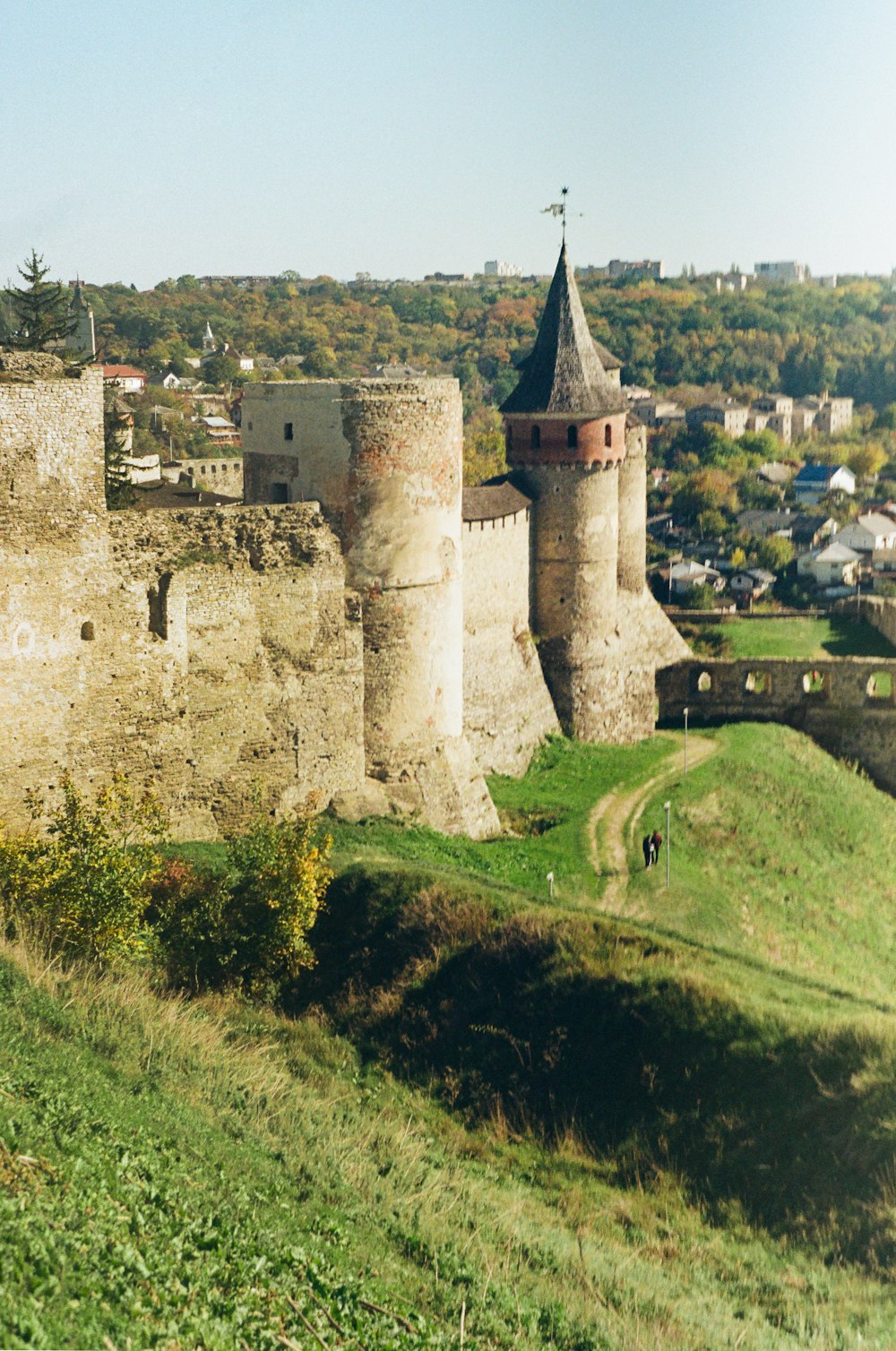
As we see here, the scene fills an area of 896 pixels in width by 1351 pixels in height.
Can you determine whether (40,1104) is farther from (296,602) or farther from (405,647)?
(405,647)

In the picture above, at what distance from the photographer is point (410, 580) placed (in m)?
21.2

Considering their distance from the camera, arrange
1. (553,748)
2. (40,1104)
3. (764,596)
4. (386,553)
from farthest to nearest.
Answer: (764,596) < (553,748) < (386,553) < (40,1104)

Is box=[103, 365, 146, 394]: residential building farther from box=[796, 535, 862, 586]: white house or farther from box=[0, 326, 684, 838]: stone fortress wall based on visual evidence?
box=[0, 326, 684, 838]: stone fortress wall

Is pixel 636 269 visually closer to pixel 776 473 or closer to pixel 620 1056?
pixel 776 473

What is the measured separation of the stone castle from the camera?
56.0 ft

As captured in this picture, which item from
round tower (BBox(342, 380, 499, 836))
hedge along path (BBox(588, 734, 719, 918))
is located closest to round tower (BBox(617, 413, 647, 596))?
hedge along path (BBox(588, 734, 719, 918))

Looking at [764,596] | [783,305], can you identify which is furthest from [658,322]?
[764,596]

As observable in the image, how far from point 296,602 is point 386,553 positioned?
61.6 inches

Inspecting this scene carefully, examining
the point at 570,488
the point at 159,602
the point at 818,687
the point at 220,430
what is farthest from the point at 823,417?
the point at 159,602

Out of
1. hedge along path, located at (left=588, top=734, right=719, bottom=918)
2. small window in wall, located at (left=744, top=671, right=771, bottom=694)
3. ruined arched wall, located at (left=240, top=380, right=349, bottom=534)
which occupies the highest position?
ruined arched wall, located at (left=240, top=380, right=349, bottom=534)

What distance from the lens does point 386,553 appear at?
2088cm

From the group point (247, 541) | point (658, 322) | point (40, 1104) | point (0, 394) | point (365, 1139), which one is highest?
point (658, 322)

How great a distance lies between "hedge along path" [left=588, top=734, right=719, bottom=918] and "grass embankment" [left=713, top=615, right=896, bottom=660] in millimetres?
7373

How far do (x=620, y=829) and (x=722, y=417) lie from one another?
2753 inches
